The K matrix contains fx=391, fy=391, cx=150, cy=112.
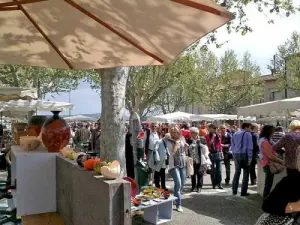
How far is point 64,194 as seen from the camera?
336 cm

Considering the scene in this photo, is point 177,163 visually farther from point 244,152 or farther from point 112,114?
point 244,152

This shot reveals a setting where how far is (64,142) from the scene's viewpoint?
157 inches

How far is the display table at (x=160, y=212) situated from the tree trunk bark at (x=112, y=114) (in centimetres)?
82

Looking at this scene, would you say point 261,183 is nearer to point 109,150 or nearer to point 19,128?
point 109,150

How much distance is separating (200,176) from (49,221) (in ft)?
22.1

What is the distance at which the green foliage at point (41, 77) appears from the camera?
27.0 meters

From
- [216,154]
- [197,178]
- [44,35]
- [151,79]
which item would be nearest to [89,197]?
[44,35]

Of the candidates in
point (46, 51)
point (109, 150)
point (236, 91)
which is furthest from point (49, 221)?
point (236, 91)

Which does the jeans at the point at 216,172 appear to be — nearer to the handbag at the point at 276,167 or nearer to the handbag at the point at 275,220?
the handbag at the point at 276,167

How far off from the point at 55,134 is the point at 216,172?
7399mm

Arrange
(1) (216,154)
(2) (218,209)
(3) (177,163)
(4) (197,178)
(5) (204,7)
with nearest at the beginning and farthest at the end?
(5) (204,7)
(3) (177,163)
(2) (218,209)
(4) (197,178)
(1) (216,154)

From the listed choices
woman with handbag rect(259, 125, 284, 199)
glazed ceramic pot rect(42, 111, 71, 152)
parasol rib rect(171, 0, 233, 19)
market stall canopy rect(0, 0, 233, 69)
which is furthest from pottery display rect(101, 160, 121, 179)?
woman with handbag rect(259, 125, 284, 199)

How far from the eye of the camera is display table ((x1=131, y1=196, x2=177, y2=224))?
6776mm

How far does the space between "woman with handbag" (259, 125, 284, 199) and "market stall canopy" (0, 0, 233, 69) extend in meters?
5.53
